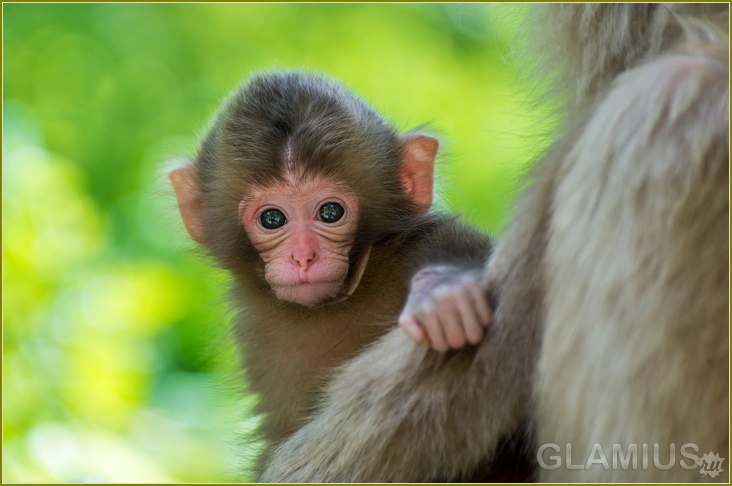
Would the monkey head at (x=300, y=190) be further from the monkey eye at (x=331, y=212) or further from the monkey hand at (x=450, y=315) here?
the monkey hand at (x=450, y=315)

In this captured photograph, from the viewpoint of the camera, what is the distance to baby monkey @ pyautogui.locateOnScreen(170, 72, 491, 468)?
8.36 feet

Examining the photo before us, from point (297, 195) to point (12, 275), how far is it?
244 cm

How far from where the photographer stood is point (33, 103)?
227 inches

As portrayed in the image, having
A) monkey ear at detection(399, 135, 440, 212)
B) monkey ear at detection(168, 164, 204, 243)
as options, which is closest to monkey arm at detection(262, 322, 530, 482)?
monkey ear at detection(399, 135, 440, 212)

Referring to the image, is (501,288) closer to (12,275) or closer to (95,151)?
(12,275)

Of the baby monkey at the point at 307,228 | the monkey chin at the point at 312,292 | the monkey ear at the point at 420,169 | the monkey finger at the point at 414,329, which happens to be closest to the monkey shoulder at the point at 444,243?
the baby monkey at the point at 307,228

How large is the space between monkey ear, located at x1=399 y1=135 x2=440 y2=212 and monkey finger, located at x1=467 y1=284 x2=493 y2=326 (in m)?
1.00

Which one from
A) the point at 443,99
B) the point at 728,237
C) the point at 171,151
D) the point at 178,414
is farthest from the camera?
the point at 443,99

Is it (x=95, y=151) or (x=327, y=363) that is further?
(x=95, y=151)

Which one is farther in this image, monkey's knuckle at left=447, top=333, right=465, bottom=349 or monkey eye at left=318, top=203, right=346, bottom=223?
monkey eye at left=318, top=203, right=346, bottom=223

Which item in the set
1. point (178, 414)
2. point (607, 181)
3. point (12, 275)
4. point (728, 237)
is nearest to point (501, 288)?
point (607, 181)

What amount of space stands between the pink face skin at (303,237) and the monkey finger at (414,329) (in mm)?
663

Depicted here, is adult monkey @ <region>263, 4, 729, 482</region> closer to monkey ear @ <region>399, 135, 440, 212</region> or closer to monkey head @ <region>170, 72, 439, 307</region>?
monkey head @ <region>170, 72, 439, 307</region>

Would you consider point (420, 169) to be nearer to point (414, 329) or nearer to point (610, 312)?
point (414, 329)
